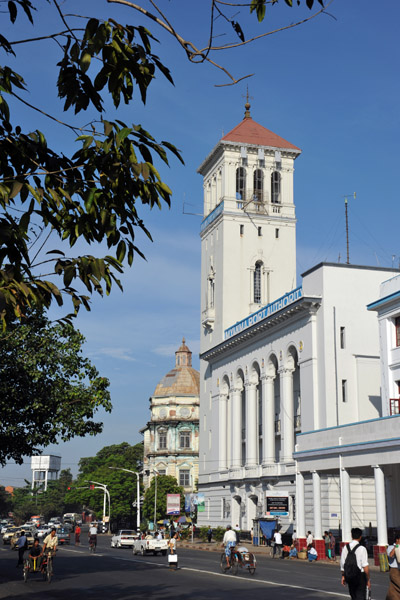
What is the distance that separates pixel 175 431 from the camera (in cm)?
11725

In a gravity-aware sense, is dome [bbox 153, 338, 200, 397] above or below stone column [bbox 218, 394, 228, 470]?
above

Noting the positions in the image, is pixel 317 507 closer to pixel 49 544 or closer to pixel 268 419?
pixel 268 419

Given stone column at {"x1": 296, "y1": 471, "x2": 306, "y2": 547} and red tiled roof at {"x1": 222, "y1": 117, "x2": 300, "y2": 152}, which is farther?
red tiled roof at {"x1": 222, "y1": 117, "x2": 300, "y2": 152}

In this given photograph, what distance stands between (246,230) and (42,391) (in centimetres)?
4704

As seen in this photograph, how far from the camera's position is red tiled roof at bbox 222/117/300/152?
76062 millimetres

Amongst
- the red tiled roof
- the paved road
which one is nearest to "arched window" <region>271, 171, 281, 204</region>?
the red tiled roof

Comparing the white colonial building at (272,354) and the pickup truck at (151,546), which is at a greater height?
the white colonial building at (272,354)

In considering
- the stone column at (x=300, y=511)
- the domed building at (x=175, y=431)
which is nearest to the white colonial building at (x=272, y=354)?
the stone column at (x=300, y=511)

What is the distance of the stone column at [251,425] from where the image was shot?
63125 mm

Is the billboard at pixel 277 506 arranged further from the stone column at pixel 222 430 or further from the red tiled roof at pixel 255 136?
the red tiled roof at pixel 255 136

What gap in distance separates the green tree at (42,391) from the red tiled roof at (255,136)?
4933 cm

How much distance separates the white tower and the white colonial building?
0.10 m

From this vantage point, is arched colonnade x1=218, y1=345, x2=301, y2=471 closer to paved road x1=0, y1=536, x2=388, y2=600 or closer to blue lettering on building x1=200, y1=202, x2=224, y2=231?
blue lettering on building x1=200, y1=202, x2=224, y2=231

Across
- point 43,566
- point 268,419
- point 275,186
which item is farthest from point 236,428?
point 43,566
